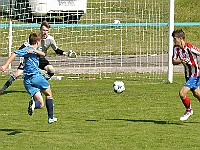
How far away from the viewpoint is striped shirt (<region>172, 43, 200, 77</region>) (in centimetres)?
1360

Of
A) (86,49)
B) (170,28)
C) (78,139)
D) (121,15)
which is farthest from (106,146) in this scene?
(86,49)

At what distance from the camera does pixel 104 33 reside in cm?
2308

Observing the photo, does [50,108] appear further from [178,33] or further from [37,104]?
[178,33]

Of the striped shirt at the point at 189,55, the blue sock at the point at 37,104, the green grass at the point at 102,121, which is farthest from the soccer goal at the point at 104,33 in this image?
the blue sock at the point at 37,104

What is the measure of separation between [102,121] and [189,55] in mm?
2019

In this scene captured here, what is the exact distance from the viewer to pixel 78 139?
11.8 metres

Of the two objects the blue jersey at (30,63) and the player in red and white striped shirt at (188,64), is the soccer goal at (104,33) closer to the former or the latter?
the player in red and white striped shirt at (188,64)

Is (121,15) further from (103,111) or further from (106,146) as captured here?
(106,146)

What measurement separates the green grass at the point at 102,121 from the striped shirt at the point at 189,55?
3.03 ft

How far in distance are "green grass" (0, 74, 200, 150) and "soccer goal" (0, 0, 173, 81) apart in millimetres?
2769

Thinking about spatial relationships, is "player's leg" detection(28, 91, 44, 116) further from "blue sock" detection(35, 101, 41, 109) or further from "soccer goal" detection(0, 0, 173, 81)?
"soccer goal" detection(0, 0, 173, 81)

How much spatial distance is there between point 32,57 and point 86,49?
12.1 meters

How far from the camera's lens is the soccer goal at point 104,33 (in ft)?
71.1

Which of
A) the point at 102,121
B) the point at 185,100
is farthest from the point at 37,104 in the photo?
the point at 185,100
